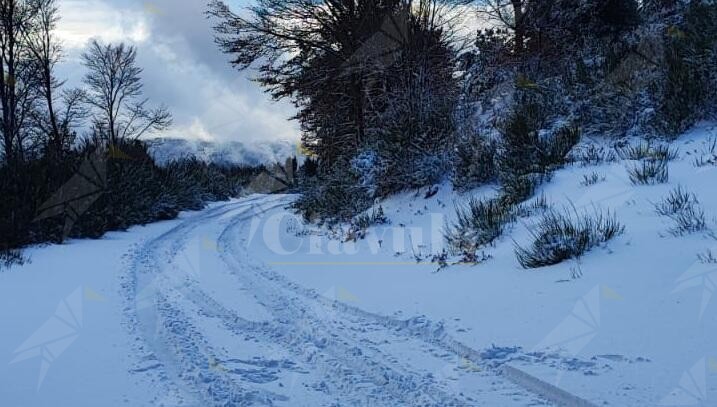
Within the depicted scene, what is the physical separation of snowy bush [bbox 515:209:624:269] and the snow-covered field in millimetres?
138

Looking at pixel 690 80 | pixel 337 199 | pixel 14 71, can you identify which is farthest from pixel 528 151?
pixel 14 71

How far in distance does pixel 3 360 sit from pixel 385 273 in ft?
13.2

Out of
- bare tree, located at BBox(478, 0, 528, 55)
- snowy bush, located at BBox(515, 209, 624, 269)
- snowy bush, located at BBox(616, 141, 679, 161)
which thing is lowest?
snowy bush, located at BBox(515, 209, 624, 269)

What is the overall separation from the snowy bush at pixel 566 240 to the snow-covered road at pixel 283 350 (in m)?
1.49

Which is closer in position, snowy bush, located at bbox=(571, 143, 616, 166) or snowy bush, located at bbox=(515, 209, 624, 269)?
snowy bush, located at bbox=(515, 209, 624, 269)

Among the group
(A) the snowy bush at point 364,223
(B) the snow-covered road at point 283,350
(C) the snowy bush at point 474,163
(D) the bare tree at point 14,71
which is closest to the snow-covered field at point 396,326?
(B) the snow-covered road at point 283,350

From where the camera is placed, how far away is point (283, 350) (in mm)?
4051

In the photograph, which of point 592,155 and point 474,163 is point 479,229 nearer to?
point 474,163

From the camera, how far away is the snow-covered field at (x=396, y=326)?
316cm

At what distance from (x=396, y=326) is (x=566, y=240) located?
194 centimetres

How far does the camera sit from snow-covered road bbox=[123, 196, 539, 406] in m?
3.19

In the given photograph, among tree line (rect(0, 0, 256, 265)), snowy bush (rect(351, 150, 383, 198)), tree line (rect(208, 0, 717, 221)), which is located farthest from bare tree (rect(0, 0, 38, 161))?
snowy bush (rect(351, 150, 383, 198))

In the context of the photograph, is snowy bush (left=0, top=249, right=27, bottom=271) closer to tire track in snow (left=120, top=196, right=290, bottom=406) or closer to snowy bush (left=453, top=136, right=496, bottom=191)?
tire track in snow (left=120, top=196, right=290, bottom=406)

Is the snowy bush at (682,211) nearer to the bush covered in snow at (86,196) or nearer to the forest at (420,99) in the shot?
the forest at (420,99)
